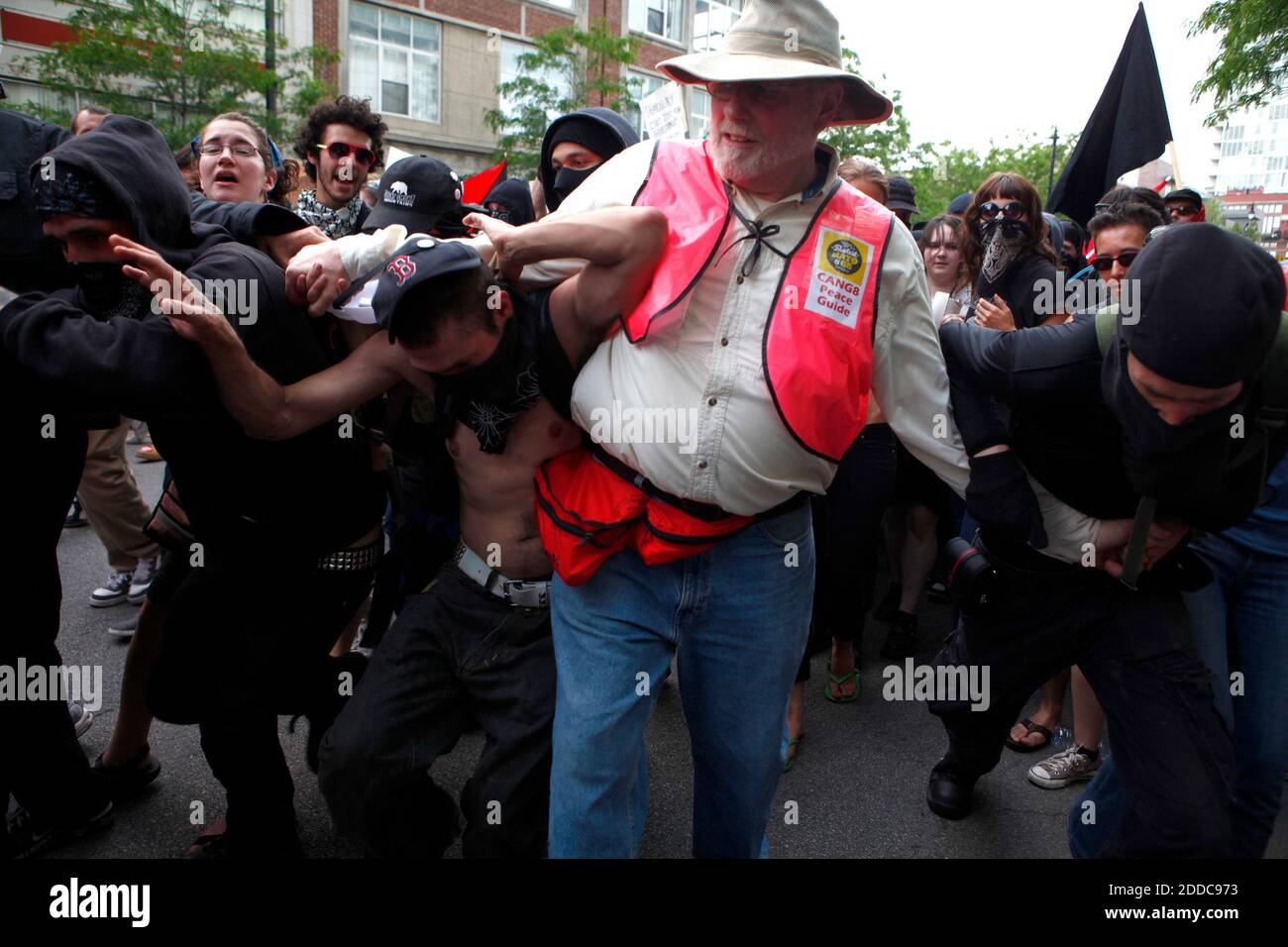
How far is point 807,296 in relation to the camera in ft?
6.37

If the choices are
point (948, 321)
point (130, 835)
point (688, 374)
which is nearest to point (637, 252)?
point (688, 374)

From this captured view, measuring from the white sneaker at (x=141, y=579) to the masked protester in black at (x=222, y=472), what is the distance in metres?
2.16

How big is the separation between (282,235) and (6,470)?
995 mm

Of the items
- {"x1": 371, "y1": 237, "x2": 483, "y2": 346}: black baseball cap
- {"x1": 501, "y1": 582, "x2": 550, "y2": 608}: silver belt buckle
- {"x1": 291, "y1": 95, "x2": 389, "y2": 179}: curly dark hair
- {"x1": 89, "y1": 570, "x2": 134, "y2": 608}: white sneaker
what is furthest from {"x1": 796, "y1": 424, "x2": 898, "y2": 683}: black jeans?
{"x1": 89, "y1": 570, "x2": 134, "y2": 608}: white sneaker

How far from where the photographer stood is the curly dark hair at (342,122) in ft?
14.6

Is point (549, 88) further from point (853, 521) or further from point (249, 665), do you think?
point (249, 665)

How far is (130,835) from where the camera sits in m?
2.86

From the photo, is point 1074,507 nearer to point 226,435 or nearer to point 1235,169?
point 226,435

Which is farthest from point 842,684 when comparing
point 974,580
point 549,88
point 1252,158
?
point 1252,158

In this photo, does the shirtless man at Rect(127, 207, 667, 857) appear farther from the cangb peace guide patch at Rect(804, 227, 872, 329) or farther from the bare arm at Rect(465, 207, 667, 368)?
the cangb peace guide patch at Rect(804, 227, 872, 329)

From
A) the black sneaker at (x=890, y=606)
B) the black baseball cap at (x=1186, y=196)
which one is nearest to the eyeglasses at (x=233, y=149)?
the black sneaker at (x=890, y=606)

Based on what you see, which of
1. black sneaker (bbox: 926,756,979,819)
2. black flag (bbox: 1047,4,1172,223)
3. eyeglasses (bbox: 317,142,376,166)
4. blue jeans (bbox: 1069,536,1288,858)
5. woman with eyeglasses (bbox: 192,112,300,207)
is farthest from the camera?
black flag (bbox: 1047,4,1172,223)

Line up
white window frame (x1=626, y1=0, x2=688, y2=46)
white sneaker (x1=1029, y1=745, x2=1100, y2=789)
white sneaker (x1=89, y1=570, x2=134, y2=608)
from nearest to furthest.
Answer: white sneaker (x1=1029, y1=745, x2=1100, y2=789) < white sneaker (x1=89, y1=570, x2=134, y2=608) < white window frame (x1=626, y1=0, x2=688, y2=46)

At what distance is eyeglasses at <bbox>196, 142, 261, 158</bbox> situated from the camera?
3.27m
